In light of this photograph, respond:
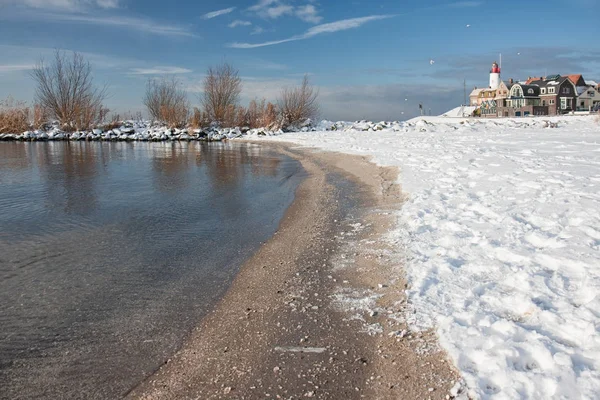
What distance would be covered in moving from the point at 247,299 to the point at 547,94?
232 feet

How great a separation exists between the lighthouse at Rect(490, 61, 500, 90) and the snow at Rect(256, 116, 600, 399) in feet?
251

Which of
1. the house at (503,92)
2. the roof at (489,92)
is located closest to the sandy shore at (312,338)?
the house at (503,92)

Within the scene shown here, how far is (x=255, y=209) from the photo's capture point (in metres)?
9.11

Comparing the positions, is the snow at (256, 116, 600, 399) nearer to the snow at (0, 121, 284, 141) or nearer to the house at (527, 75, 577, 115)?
the snow at (0, 121, 284, 141)

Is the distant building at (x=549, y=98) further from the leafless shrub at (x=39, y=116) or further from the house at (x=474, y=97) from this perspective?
the leafless shrub at (x=39, y=116)

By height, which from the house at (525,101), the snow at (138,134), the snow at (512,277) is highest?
the house at (525,101)

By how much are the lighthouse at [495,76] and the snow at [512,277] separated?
251 feet

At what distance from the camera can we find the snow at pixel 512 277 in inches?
105

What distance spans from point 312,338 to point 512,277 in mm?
2057

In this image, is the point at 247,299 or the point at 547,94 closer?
the point at 247,299

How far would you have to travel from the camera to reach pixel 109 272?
5277 mm

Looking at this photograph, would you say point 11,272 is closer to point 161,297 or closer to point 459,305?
point 161,297

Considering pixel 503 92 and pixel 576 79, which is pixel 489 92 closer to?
pixel 503 92

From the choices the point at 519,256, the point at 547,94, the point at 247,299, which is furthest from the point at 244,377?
the point at 547,94
